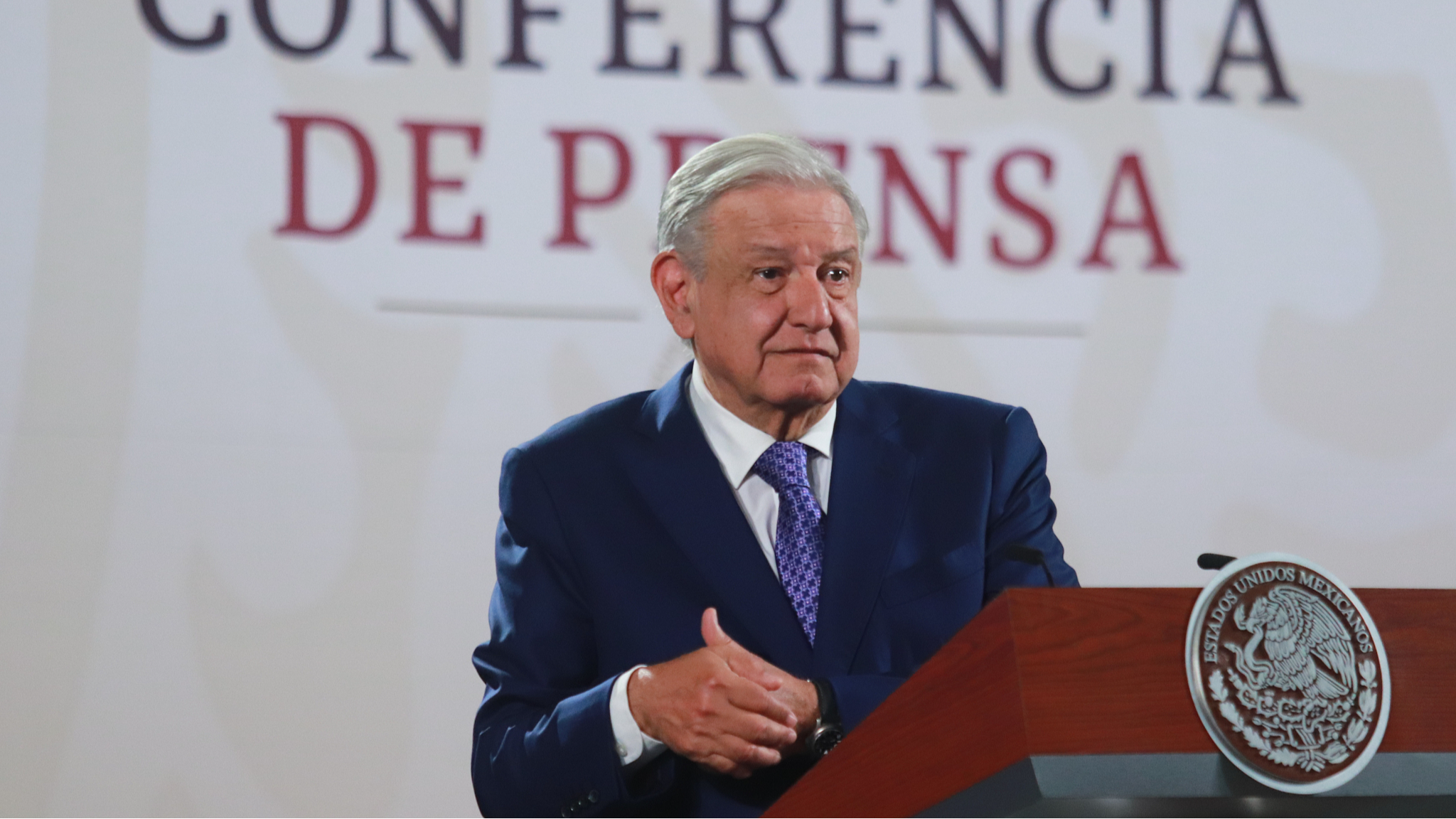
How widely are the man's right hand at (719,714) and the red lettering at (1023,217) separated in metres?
1.54

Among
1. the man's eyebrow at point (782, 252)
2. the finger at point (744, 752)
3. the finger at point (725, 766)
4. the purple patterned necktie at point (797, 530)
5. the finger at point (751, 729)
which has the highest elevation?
the man's eyebrow at point (782, 252)

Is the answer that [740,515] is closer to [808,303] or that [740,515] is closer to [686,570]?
[686,570]

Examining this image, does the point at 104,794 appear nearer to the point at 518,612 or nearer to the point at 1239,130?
the point at 518,612

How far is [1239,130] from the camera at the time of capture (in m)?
2.84

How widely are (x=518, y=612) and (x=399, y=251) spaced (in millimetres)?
1116

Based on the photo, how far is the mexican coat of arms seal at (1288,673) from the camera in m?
0.96

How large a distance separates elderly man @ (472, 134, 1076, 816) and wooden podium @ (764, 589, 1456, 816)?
1.37ft

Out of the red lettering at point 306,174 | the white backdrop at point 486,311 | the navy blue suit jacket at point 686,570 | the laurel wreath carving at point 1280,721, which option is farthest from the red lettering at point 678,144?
the laurel wreath carving at point 1280,721

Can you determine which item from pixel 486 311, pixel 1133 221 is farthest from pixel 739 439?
pixel 1133 221

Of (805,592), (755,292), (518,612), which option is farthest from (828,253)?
(518,612)

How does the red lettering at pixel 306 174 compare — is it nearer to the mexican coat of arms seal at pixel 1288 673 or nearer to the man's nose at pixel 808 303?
the man's nose at pixel 808 303

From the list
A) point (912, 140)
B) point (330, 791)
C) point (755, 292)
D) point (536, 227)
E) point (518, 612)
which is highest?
point (912, 140)

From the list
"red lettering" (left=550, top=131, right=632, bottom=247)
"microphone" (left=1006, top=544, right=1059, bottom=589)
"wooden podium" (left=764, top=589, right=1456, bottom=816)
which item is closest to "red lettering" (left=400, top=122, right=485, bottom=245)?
"red lettering" (left=550, top=131, right=632, bottom=247)

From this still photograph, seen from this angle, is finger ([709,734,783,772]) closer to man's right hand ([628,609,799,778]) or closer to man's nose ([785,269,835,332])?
man's right hand ([628,609,799,778])
